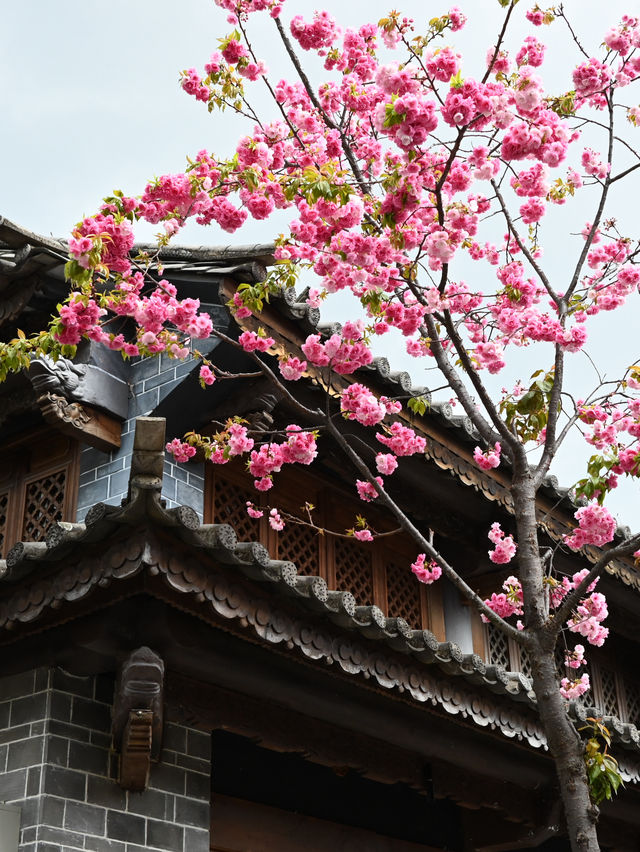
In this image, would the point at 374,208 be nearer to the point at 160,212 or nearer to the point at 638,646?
the point at 160,212

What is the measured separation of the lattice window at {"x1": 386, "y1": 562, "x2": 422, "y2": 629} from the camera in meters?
8.77

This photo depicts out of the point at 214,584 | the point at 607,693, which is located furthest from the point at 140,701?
the point at 607,693

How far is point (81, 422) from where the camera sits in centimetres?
688

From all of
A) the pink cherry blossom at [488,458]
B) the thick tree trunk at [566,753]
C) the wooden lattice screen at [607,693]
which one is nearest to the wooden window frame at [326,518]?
the pink cherry blossom at [488,458]

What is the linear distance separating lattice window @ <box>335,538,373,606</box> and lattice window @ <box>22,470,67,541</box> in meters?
2.18

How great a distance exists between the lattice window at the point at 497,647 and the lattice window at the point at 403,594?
2.42 ft

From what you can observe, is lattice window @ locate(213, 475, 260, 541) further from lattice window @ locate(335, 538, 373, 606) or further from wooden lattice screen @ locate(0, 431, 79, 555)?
wooden lattice screen @ locate(0, 431, 79, 555)

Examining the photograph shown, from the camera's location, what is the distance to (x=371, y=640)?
584 centimetres

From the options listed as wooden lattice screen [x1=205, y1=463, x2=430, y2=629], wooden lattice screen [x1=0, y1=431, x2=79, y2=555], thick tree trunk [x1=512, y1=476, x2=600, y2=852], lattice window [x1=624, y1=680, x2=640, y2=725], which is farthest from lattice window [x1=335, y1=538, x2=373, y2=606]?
lattice window [x1=624, y1=680, x2=640, y2=725]

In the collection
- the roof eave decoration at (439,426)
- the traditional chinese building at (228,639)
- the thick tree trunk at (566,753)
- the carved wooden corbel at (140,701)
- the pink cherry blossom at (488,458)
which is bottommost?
the thick tree trunk at (566,753)

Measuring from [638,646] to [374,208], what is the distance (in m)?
7.30

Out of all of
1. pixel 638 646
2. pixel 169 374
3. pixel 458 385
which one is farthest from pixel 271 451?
pixel 638 646

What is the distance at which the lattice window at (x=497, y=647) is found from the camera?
9266 mm

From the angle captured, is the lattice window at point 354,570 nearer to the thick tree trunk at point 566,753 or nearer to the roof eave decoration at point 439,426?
the roof eave decoration at point 439,426
